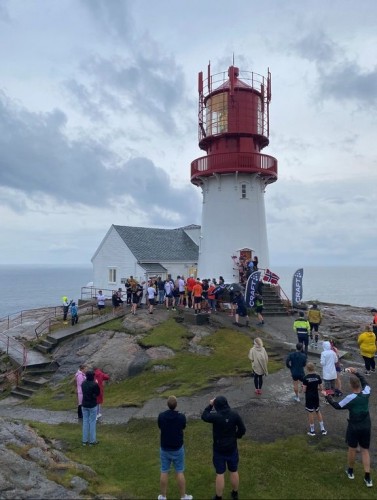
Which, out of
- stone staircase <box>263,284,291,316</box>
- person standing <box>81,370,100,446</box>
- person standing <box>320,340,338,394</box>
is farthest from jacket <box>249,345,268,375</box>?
stone staircase <box>263,284,291,316</box>

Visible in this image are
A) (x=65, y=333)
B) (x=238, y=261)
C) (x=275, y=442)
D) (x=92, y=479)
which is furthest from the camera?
(x=238, y=261)

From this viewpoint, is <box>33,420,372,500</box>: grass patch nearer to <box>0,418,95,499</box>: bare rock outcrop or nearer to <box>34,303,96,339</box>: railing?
<box>0,418,95,499</box>: bare rock outcrop

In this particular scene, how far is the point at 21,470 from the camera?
9.07 metres

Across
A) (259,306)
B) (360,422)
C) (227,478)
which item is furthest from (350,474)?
(259,306)

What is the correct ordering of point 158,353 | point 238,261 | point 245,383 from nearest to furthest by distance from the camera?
point 245,383
point 158,353
point 238,261

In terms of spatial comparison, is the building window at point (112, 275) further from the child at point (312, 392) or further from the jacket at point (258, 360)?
the child at point (312, 392)

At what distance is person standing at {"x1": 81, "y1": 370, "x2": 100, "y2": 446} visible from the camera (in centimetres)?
1054

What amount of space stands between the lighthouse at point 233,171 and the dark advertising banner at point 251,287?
4890 millimetres

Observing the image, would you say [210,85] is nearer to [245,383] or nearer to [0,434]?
[245,383]

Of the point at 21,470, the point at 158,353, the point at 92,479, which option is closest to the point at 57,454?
the point at 21,470

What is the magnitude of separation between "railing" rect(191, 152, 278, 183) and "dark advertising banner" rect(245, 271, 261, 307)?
795 centimetres

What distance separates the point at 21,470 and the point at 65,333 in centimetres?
1433

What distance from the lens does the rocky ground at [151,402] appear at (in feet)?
30.5

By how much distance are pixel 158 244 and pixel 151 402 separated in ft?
78.2
